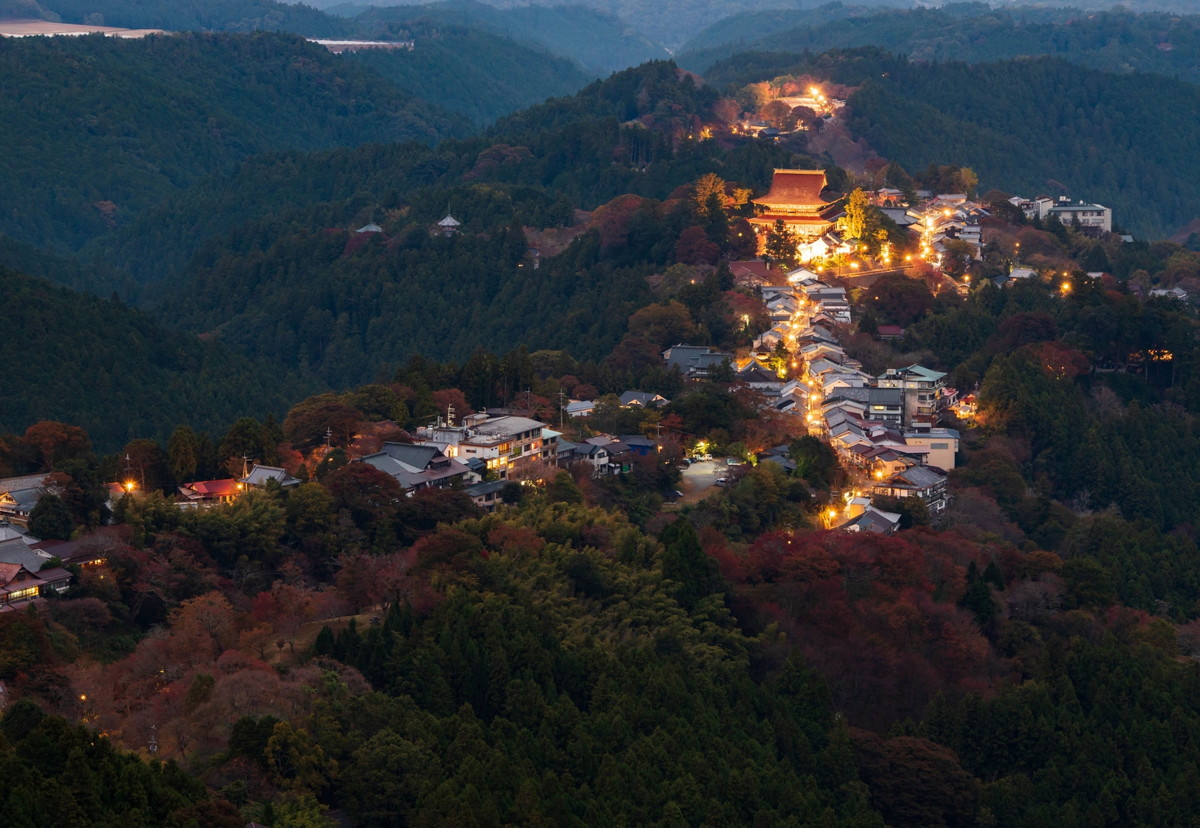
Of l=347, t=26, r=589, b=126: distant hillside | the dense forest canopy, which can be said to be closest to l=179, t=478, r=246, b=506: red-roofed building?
the dense forest canopy

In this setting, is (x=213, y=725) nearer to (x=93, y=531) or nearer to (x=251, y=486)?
(x=93, y=531)

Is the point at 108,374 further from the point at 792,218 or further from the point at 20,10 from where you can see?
the point at 20,10

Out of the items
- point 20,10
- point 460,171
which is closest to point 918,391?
point 460,171

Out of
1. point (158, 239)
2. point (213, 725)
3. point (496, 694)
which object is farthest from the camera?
point (158, 239)

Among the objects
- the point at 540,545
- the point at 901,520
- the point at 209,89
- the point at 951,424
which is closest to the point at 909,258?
the point at 951,424

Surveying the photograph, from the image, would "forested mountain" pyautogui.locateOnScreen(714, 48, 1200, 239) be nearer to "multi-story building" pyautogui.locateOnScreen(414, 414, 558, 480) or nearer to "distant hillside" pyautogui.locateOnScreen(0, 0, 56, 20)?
"distant hillside" pyautogui.locateOnScreen(0, 0, 56, 20)

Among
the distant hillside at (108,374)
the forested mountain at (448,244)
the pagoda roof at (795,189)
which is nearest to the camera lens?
the distant hillside at (108,374)

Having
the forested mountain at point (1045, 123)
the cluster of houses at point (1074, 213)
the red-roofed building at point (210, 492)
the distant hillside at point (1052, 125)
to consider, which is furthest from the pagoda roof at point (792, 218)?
the distant hillside at point (1052, 125)

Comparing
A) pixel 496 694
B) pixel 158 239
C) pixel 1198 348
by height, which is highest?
pixel 496 694

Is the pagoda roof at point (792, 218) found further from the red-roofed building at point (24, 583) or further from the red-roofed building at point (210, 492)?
the red-roofed building at point (24, 583)
